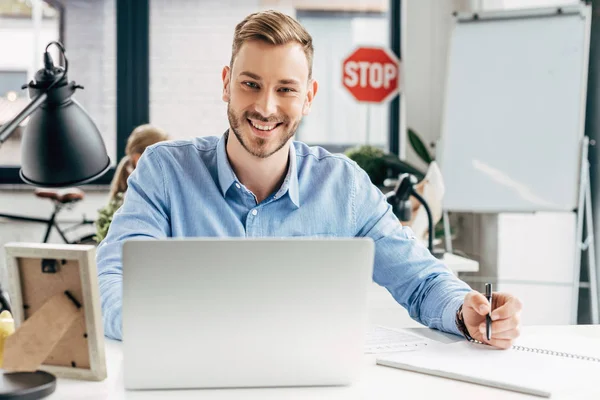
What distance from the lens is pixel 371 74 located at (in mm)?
4684

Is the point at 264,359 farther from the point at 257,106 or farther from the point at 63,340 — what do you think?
the point at 257,106

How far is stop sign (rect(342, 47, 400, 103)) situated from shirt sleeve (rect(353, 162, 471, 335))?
119 inches

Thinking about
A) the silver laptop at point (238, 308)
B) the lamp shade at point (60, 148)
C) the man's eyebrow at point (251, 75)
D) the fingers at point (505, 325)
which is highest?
the man's eyebrow at point (251, 75)

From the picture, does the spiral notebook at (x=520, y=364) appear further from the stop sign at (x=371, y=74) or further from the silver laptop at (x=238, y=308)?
the stop sign at (x=371, y=74)

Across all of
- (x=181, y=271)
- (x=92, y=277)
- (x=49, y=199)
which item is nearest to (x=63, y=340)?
(x=92, y=277)

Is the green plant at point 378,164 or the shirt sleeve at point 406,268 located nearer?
the shirt sleeve at point 406,268

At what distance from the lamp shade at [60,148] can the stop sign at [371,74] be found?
362cm

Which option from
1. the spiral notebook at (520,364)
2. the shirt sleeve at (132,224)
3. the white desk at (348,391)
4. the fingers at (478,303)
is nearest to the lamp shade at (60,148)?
the shirt sleeve at (132,224)

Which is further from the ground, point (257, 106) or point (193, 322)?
point (257, 106)

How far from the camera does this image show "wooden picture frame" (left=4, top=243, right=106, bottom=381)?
3.09 ft

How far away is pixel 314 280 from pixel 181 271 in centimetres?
17

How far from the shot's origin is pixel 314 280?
2.97 ft

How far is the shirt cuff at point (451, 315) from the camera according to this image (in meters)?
1.32

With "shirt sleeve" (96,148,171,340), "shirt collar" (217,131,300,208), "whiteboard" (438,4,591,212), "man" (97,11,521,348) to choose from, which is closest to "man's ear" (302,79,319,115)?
"man" (97,11,521,348)
